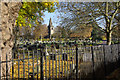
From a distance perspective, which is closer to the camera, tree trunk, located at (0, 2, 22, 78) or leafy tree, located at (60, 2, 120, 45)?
tree trunk, located at (0, 2, 22, 78)

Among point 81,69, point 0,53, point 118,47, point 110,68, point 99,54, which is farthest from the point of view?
point 118,47

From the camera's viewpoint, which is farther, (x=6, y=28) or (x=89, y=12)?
(x=89, y=12)

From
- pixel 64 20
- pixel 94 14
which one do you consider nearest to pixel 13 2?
pixel 64 20

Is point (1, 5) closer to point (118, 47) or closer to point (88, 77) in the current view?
point (88, 77)

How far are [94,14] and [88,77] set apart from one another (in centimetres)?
1103

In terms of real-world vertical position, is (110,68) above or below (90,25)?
below

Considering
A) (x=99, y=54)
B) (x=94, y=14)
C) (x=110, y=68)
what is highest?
(x=94, y=14)

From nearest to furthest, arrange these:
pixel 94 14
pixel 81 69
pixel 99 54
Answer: pixel 81 69 < pixel 99 54 < pixel 94 14

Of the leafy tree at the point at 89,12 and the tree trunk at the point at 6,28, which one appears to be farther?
the leafy tree at the point at 89,12

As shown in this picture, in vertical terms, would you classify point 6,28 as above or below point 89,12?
below

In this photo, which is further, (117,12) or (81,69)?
(117,12)

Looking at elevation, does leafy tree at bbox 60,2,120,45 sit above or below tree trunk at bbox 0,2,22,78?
above

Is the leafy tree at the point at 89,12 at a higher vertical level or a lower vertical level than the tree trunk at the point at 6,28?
higher

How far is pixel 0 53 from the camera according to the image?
12.8 feet
